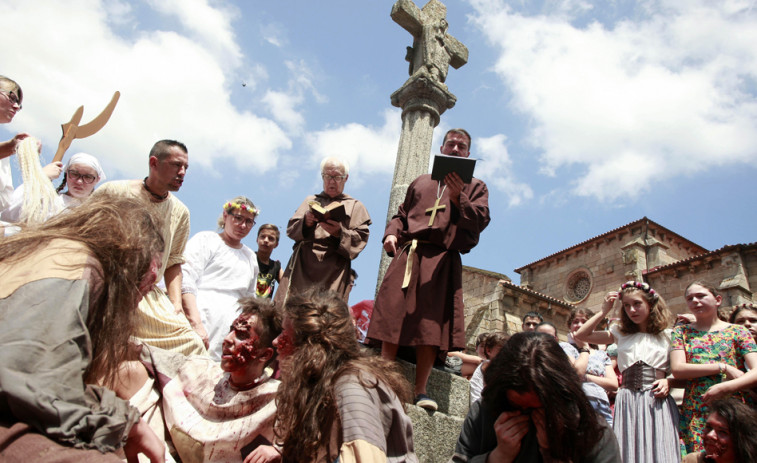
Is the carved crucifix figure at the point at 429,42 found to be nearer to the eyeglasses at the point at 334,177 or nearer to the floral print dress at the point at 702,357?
the eyeglasses at the point at 334,177

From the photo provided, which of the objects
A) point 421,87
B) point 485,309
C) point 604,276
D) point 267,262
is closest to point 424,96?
point 421,87

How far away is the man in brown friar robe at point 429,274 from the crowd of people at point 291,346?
14 millimetres

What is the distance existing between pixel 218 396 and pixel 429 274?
2.09m

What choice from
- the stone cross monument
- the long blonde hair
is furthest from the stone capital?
the long blonde hair

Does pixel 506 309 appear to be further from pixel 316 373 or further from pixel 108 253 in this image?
pixel 108 253

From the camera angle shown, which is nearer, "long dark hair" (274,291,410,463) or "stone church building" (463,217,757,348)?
"long dark hair" (274,291,410,463)

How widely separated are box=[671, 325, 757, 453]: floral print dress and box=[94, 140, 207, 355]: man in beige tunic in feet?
11.9

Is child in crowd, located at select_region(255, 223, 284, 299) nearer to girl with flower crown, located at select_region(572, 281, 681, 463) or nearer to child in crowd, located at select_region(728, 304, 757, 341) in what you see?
girl with flower crown, located at select_region(572, 281, 681, 463)

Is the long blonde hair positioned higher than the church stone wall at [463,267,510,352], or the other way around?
the church stone wall at [463,267,510,352]

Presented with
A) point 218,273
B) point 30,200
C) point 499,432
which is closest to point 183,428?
point 30,200

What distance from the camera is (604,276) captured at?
23094 millimetres

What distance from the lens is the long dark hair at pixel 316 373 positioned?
94.7 inches

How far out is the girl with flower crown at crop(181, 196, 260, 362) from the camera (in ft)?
14.7

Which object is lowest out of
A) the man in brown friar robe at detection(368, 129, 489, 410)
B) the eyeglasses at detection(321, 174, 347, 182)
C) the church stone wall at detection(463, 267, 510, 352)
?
the man in brown friar robe at detection(368, 129, 489, 410)
